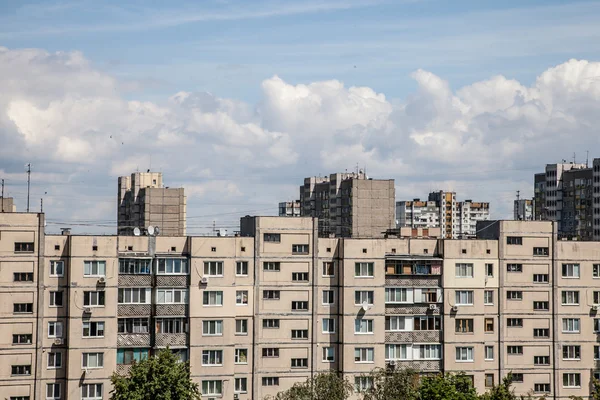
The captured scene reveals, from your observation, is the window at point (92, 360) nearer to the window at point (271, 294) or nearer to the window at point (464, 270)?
the window at point (271, 294)

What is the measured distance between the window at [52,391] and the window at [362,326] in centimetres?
2320

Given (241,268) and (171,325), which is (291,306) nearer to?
(241,268)

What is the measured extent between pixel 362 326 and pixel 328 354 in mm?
3513

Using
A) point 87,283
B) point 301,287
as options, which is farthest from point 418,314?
point 87,283

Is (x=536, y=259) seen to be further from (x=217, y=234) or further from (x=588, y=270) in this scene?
(x=217, y=234)

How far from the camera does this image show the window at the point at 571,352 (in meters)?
89.0

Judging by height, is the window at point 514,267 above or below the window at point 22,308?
above

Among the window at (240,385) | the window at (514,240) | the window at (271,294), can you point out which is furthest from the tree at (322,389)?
the window at (514,240)

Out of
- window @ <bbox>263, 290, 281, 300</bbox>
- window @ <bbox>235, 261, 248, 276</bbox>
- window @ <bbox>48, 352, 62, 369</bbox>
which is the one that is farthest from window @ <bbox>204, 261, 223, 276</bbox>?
window @ <bbox>48, 352, 62, 369</bbox>

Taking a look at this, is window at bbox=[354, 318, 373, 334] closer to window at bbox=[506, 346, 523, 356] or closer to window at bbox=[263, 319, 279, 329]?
window at bbox=[263, 319, 279, 329]

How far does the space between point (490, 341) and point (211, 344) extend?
23.0 meters

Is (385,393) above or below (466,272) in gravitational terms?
below

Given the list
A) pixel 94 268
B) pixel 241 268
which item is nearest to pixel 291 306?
pixel 241 268

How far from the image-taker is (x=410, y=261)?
286 ft
